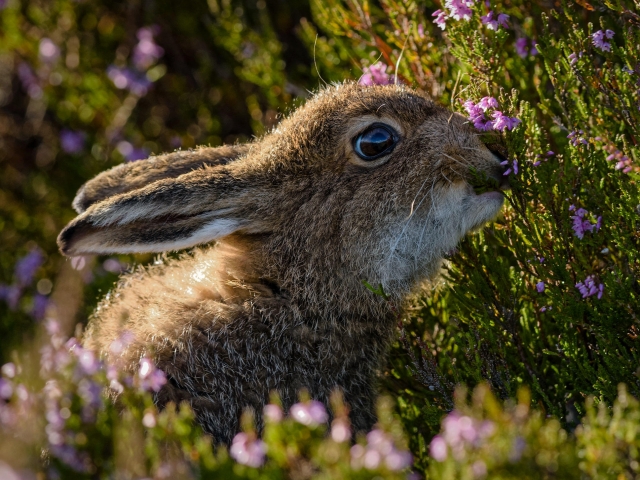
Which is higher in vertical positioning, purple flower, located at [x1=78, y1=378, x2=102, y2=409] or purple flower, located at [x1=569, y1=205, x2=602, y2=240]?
purple flower, located at [x1=78, y1=378, x2=102, y2=409]

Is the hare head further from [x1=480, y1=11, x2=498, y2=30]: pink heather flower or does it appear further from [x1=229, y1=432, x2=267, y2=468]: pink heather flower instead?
[x1=229, y1=432, x2=267, y2=468]: pink heather flower

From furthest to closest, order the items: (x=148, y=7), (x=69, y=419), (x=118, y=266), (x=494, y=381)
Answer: (x=148, y=7) → (x=118, y=266) → (x=494, y=381) → (x=69, y=419)

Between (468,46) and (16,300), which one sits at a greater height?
(468,46)

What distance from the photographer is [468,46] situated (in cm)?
340

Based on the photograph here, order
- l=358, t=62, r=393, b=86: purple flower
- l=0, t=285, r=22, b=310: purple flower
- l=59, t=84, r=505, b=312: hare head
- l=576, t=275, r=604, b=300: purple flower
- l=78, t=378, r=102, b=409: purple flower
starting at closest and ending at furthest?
l=78, t=378, r=102, b=409: purple flower
l=576, t=275, r=604, b=300: purple flower
l=59, t=84, r=505, b=312: hare head
l=358, t=62, r=393, b=86: purple flower
l=0, t=285, r=22, b=310: purple flower

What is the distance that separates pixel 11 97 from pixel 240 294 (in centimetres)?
439

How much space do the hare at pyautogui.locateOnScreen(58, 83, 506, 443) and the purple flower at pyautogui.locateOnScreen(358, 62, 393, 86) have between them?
41cm

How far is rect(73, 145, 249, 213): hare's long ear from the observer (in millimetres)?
4133

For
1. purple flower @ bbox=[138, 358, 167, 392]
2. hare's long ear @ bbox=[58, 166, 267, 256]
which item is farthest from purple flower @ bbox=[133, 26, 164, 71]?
purple flower @ bbox=[138, 358, 167, 392]

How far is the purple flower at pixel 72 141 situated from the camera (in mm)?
6242

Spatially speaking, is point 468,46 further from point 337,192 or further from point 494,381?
point 494,381

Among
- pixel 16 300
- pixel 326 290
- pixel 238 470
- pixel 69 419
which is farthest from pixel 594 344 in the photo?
pixel 16 300

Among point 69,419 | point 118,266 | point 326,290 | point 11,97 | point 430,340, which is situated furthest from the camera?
point 11,97

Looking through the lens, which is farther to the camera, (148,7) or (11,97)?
(11,97)
